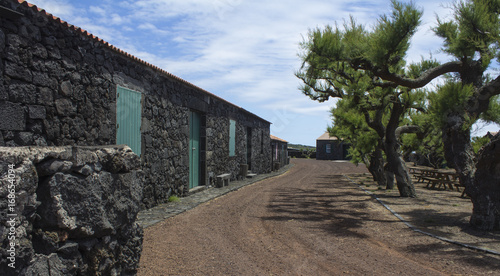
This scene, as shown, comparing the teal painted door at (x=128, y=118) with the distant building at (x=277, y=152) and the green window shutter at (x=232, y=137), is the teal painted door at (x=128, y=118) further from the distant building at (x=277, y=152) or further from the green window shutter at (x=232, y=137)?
the distant building at (x=277, y=152)

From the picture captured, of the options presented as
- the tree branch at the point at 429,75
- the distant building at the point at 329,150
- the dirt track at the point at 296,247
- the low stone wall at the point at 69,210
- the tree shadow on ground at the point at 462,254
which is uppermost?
the tree branch at the point at 429,75

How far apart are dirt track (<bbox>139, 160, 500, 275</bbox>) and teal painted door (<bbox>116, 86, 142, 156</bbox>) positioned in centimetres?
181

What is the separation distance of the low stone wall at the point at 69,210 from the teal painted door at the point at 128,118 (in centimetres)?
374

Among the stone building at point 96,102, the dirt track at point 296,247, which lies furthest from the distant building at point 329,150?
the dirt track at point 296,247

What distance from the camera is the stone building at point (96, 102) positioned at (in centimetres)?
412

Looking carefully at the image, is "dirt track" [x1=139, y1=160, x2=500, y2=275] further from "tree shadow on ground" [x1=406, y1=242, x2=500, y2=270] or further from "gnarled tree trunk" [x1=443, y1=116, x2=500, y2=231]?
"gnarled tree trunk" [x1=443, y1=116, x2=500, y2=231]

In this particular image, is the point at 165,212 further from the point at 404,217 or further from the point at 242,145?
the point at 242,145

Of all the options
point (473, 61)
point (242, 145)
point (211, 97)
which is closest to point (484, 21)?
point (473, 61)

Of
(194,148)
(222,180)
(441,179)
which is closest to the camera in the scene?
(194,148)

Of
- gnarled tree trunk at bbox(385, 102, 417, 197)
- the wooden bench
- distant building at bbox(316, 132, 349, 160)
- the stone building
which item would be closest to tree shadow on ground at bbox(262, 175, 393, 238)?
gnarled tree trunk at bbox(385, 102, 417, 197)

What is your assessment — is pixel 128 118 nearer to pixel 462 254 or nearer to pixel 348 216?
pixel 348 216

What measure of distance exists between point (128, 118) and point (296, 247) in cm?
418

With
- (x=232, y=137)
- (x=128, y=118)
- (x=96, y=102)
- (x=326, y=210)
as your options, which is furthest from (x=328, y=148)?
(x=96, y=102)

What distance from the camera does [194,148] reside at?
1053 centimetres
